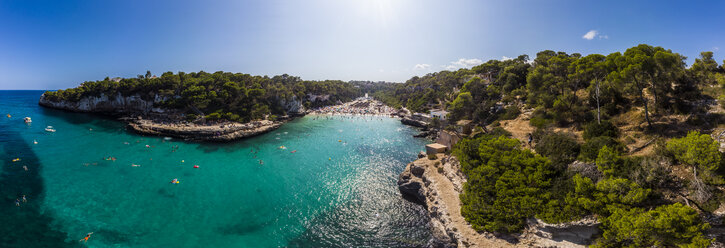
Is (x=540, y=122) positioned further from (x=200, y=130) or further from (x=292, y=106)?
(x=292, y=106)

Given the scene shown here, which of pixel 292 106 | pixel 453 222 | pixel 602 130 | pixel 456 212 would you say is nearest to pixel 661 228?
pixel 453 222

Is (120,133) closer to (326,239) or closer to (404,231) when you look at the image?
(326,239)

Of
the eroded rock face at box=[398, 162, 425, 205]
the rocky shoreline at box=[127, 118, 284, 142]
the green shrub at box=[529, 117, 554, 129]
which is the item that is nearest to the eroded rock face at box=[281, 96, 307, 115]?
the rocky shoreline at box=[127, 118, 284, 142]

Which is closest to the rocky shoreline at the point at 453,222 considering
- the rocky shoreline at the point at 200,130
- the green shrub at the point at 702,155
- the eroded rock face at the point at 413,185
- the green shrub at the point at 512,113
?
the eroded rock face at the point at 413,185

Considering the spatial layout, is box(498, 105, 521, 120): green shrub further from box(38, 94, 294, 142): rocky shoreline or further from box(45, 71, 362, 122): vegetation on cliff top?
box(45, 71, 362, 122): vegetation on cliff top

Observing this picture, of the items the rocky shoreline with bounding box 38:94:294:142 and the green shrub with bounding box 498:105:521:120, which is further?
the rocky shoreline with bounding box 38:94:294:142

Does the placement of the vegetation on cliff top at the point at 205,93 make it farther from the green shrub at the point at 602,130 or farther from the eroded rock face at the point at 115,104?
the green shrub at the point at 602,130

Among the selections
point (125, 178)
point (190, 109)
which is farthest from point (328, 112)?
point (125, 178)
